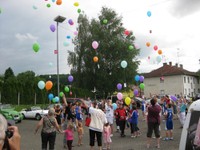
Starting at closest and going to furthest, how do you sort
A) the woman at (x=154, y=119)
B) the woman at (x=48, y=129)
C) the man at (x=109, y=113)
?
the woman at (x=48, y=129)
the woman at (x=154, y=119)
the man at (x=109, y=113)

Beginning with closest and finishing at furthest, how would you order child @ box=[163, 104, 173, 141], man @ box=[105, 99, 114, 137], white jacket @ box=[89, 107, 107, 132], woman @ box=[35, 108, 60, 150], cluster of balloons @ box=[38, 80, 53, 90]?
1. woman @ box=[35, 108, 60, 150]
2. white jacket @ box=[89, 107, 107, 132]
3. child @ box=[163, 104, 173, 141]
4. man @ box=[105, 99, 114, 137]
5. cluster of balloons @ box=[38, 80, 53, 90]

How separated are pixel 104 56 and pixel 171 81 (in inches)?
→ 1112

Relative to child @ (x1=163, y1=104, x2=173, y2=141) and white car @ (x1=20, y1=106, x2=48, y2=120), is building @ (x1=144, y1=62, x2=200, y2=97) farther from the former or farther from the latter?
child @ (x1=163, y1=104, x2=173, y2=141)

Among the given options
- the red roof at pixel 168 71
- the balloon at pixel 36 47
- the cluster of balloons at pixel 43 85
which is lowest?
the cluster of balloons at pixel 43 85

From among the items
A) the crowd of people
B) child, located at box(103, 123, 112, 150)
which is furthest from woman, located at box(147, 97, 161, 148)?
child, located at box(103, 123, 112, 150)

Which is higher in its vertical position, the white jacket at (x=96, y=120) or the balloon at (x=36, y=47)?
the balloon at (x=36, y=47)

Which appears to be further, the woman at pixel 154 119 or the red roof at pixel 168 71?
the red roof at pixel 168 71

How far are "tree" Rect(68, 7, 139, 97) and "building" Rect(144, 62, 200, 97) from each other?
21.8m

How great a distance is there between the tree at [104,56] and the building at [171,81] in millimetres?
21781

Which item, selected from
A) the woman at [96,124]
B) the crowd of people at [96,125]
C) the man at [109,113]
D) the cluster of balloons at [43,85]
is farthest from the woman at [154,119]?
the cluster of balloons at [43,85]

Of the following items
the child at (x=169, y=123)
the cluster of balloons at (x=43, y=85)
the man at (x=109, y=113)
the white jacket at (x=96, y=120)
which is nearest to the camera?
the white jacket at (x=96, y=120)

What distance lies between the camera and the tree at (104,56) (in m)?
44.2

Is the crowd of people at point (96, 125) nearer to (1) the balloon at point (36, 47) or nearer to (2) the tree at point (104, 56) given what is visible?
(1) the balloon at point (36, 47)

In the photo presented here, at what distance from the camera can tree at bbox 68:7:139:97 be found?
44250 millimetres
